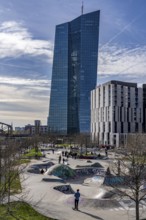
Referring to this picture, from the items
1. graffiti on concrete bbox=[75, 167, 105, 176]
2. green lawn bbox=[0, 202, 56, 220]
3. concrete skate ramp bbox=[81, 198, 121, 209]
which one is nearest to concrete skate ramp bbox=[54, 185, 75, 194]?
concrete skate ramp bbox=[81, 198, 121, 209]

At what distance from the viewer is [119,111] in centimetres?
15688

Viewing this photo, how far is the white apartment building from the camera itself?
509ft

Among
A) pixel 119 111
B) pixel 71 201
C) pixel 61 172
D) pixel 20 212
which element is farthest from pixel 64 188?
pixel 119 111

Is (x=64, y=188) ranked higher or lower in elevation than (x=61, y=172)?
lower

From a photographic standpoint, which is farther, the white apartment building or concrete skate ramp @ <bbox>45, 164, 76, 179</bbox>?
the white apartment building

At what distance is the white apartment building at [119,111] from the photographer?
15512cm

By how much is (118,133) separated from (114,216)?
12286 cm

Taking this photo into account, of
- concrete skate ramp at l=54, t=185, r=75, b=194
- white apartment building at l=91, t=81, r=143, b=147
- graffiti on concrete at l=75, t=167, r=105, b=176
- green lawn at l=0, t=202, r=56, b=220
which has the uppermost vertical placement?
white apartment building at l=91, t=81, r=143, b=147

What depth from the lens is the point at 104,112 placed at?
542 feet

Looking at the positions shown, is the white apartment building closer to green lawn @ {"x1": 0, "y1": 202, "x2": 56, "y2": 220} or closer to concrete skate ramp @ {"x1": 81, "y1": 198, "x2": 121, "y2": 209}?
concrete skate ramp @ {"x1": 81, "y1": 198, "x2": 121, "y2": 209}

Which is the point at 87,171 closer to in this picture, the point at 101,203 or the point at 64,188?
the point at 64,188

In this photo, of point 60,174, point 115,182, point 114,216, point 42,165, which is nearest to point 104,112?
point 42,165

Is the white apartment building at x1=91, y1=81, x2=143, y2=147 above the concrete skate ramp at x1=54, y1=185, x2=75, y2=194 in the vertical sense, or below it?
above

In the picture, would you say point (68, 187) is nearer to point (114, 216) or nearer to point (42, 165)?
point (114, 216)
